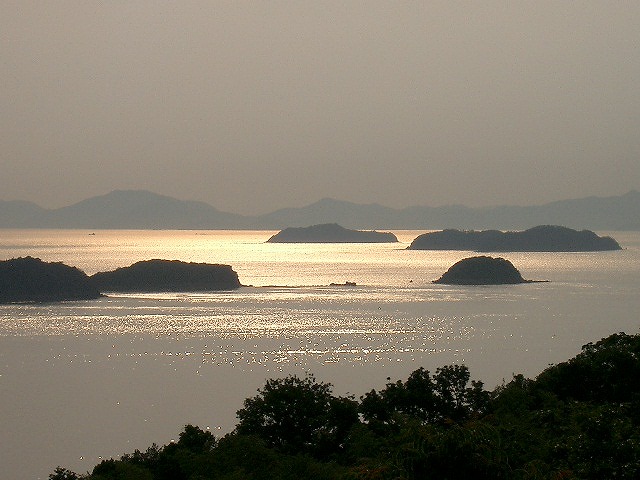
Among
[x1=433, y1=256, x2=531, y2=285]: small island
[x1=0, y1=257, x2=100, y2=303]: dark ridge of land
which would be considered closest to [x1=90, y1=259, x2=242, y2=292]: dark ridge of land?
[x1=0, y1=257, x2=100, y2=303]: dark ridge of land

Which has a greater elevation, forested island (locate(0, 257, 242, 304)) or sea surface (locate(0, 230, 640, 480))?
forested island (locate(0, 257, 242, 304))

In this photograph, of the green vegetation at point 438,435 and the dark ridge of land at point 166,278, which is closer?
the green vegetation at point 438,435

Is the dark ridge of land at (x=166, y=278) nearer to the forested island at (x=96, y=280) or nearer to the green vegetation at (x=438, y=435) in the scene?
the forested island at (x=96, y=280)

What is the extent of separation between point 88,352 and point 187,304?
135ft

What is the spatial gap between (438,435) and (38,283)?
4919 inches

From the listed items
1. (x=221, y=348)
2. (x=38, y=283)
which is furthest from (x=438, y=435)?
(x=38, y=283)

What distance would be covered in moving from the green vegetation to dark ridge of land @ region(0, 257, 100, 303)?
104625mm

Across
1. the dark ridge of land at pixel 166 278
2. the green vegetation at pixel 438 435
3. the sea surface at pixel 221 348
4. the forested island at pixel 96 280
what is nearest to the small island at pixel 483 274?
the sea surface at pixel 221 348

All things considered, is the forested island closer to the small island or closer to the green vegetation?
the small island

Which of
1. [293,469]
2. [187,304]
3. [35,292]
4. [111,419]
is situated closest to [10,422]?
[111,419]

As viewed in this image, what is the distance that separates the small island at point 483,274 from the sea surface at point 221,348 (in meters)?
14.6

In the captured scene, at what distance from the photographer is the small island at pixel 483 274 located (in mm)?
163625

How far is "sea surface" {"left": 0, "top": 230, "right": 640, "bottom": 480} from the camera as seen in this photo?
174ft

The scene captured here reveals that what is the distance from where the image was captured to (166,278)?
482 feet
